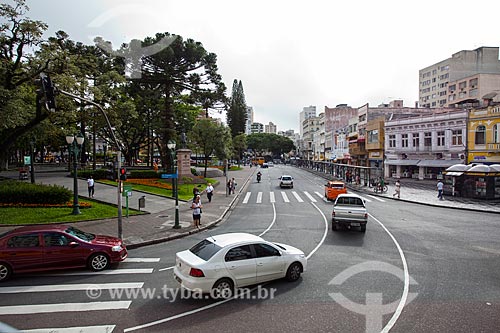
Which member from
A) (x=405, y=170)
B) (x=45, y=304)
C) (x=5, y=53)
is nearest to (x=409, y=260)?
(x=45, y=304)

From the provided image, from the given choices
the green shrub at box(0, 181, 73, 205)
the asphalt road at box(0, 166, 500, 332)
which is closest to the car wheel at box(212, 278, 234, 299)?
the asphalt road at box(0, 166, 500, 332)

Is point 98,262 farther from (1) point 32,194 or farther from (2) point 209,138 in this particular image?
(2) point 209,138

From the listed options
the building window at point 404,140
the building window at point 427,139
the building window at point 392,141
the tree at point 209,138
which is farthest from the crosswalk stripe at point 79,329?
the building window at point 392,141

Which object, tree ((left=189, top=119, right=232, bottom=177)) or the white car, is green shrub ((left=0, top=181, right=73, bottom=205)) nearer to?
the white car

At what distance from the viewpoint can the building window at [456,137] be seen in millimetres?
38312

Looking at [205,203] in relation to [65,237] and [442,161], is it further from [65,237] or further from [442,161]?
[442,161]

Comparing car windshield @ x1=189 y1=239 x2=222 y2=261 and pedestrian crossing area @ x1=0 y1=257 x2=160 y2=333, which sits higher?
car windshield @ x1=189 y1=239 x2=222 y2=261

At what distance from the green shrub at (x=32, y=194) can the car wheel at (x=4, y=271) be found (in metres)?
10.9

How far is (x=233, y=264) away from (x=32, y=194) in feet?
53.9

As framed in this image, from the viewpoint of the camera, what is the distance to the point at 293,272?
916 cm

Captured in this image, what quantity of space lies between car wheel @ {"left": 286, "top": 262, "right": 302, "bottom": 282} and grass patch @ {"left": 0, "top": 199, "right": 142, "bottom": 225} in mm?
12851

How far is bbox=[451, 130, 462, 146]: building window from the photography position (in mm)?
38312

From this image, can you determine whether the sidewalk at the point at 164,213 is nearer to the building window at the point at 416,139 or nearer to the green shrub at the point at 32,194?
the green shrub at the point at 32,194

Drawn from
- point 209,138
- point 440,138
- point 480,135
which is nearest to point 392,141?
point 440,138
